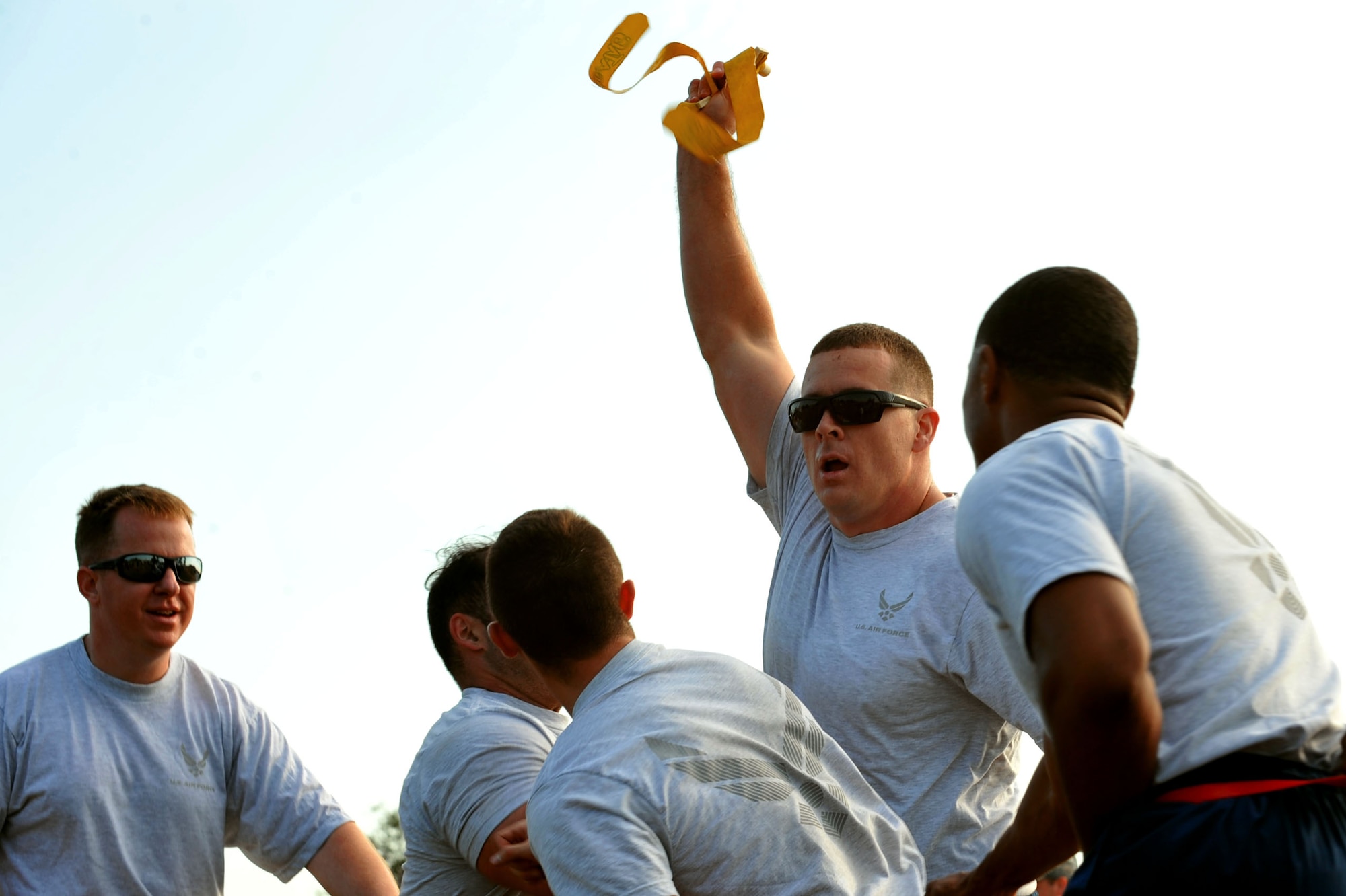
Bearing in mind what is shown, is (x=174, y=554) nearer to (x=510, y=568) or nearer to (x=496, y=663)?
(x=496, y=663)

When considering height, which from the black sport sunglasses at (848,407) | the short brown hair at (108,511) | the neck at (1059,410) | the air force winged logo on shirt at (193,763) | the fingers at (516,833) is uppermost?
the short brown hair at (108,511)

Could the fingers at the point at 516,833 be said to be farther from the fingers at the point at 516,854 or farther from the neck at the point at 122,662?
the neck at the point at 122,662

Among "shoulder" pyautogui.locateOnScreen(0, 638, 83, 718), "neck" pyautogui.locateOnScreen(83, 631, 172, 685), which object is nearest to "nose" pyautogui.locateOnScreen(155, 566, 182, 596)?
"neck" pyautogui.locateOnScreen(83, 631, 172, 685)

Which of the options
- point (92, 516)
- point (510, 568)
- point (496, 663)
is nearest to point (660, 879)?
point (510, 568)

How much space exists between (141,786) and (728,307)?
3.06 meters

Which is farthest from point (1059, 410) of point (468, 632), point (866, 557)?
point (468, 632)

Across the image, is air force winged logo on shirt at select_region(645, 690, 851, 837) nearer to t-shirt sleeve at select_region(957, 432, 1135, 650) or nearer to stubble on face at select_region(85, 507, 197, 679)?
t-shirt sleeve at select_region(957, 432, 1135, 650)

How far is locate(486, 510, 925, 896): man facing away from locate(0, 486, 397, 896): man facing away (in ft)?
9.06

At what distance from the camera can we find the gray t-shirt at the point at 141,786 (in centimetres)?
507

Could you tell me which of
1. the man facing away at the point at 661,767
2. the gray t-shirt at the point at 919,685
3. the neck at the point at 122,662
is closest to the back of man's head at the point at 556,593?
the man facing away at the point at 661,767

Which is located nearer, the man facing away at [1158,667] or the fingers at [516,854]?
the man facing away at [1158,667]

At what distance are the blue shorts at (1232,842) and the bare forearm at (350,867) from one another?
12.9 ft

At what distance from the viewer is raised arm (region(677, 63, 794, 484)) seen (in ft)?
15.2

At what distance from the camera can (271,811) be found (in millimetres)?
5578
